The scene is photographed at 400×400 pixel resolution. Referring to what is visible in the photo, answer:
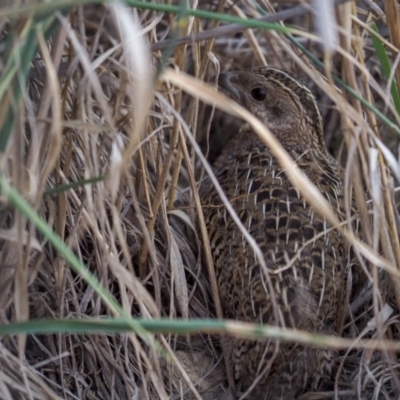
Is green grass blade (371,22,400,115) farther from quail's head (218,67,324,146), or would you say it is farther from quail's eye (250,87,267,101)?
quail's eye (250,87,267,101)

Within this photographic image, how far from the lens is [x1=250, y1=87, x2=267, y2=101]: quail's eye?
397cm

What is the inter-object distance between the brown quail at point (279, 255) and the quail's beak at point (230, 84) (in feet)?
0.39

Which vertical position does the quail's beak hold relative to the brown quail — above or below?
above

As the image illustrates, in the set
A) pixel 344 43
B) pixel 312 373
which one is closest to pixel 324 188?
pixel 312 373

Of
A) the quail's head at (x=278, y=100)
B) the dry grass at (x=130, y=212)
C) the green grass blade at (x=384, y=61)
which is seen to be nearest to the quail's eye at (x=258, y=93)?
the quail's head at (x=278, y=100)

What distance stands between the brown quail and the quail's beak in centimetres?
12

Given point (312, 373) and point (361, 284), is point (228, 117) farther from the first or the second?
point (312, 373)

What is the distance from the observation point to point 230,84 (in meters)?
4.07

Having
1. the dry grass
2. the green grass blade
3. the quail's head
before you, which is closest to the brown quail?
the quail's head

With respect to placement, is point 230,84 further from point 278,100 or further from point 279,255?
point 279,255

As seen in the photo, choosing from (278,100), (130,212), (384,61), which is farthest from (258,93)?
(384,61)

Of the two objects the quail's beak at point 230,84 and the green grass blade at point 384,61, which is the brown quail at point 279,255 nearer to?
the quail's beak at point 230,84

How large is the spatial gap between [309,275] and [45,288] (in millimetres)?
1021

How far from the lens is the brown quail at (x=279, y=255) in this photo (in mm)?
2996
